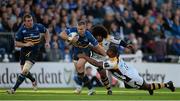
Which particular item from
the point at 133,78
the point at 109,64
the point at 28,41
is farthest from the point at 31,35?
the point at 133,78

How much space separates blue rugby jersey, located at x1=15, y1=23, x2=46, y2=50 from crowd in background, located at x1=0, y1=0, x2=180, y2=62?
4.55 m

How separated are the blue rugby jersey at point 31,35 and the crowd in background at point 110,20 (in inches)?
179

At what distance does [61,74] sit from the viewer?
92.2 ft

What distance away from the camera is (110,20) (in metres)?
30.5

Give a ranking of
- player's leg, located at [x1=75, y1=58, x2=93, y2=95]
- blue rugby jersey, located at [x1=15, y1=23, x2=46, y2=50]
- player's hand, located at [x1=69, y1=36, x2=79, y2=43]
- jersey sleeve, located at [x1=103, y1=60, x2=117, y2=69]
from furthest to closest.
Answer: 1. blue rugby jersey, located at [x1=15, y1=23, x2=46, y2=50]
2. player's leg, located at [x1=75, y1=58, x2=93, y2=95]
3. player's hand, located at [x1=69, y1=36, x2=79, y2=43]
4. jersey sleeve, located at [x1=103, y1=60, x2=117, y2=69]

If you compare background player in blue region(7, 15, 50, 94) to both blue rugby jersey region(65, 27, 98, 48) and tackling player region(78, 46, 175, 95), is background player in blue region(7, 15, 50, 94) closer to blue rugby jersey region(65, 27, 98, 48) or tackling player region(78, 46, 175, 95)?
blue rugby jersey region(65, 27, 98, 48)

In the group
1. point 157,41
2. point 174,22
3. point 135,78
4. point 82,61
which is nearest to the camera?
point 135,78

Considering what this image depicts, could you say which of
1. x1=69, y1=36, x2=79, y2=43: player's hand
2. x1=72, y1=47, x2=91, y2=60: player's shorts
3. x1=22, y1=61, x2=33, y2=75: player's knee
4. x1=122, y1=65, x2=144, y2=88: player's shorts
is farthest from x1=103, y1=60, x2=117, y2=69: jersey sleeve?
x1=22, y1=61, x2=33, y2=75: player's knee

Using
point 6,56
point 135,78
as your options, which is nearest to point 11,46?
point 6,56

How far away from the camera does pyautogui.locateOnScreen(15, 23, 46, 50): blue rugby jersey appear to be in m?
22.5

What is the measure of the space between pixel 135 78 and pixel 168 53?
1183 cm

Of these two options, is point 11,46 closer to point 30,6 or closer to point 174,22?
point 30,6

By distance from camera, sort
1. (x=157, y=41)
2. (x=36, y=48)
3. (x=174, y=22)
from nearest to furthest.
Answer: (x=36, y=48)
(x=157, y=41)
(x=174, y=22)

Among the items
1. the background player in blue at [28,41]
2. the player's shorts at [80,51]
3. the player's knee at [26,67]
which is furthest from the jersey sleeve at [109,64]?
the player's knee at [26,67]
